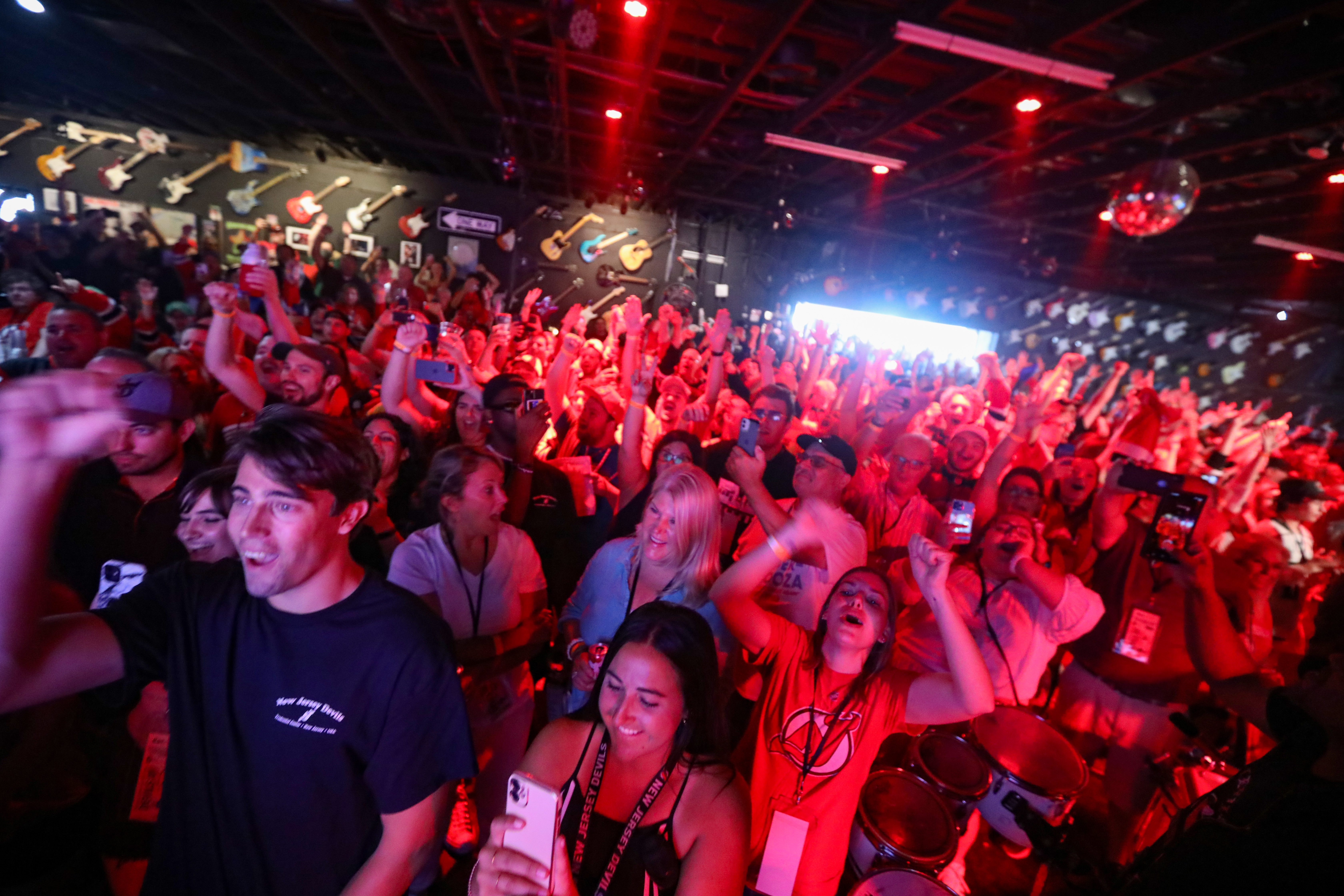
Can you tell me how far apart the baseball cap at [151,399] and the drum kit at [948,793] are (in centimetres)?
257

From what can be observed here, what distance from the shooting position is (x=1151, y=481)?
2430 millimetres

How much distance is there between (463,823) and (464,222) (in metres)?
10.5

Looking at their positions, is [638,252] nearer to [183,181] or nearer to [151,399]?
[183,181]

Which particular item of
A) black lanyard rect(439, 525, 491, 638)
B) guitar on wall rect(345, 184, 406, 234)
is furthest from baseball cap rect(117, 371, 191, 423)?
guitar on wall rect(345, 184, 406, 234)

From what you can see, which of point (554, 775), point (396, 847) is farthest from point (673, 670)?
point (396, 847)

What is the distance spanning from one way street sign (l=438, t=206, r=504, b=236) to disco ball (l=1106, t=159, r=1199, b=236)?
9.41 m

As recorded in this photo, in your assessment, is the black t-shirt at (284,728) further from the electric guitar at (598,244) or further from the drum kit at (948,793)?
the electric guitar at (598,244)

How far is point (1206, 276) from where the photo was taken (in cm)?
930

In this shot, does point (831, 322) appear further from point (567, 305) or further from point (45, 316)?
point (45, 316)

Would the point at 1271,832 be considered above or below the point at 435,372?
below

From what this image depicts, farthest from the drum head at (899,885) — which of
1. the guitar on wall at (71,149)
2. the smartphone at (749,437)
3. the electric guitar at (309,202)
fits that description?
the guitar on wall at (71,149)

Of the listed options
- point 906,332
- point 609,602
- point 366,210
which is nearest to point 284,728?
point 609,602

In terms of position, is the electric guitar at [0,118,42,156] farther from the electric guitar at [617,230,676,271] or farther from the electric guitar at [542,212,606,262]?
the electric guitar at [617,230,676,271]

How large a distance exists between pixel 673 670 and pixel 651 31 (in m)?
4.54
